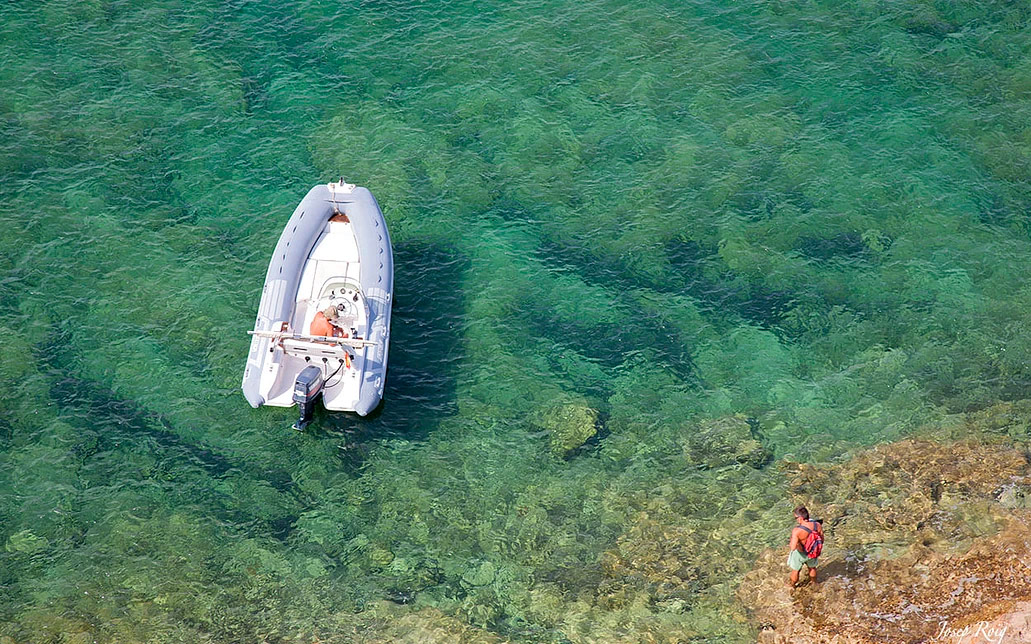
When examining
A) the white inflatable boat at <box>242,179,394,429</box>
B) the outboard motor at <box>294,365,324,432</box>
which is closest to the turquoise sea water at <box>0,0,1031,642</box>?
the outboard motor at <box>294,365,324,432</box>

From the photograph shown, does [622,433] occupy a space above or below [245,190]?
below

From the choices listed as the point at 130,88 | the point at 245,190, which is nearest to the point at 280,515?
A: the point at 245,190

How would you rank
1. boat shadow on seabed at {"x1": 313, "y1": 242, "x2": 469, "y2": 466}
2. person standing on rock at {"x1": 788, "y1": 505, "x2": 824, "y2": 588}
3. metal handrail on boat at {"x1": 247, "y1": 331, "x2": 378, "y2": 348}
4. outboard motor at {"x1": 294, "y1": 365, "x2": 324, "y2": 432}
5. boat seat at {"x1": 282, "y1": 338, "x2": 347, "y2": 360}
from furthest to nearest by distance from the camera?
boat shadow on seabed at {"x1": 313, "y1": 242, "x2": 469, "y2": 466}, boat seat at {"x1": 282, "y1": 338, "x2": 347, "y2": 360}, metal handrail on boat at {"x1": 247, "y1": 331, "x2": 378, "y2": 348}, outboard motor at {"x1": 294, "y1": 365, "x2": 324, "y2": 432}, person standing on rock at {"x1": 788, "y1": 505, "x2": 824, "y2": 588}

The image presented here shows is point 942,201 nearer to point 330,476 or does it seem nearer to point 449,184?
point 449,184

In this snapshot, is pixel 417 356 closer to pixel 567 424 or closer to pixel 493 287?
pixel 493 287

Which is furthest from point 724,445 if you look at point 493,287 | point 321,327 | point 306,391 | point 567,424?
point 321,327

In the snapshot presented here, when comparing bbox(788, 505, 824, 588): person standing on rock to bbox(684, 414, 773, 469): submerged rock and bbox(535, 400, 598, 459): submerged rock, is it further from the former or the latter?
bbox(535, 400, 598, 459): submerged rock
